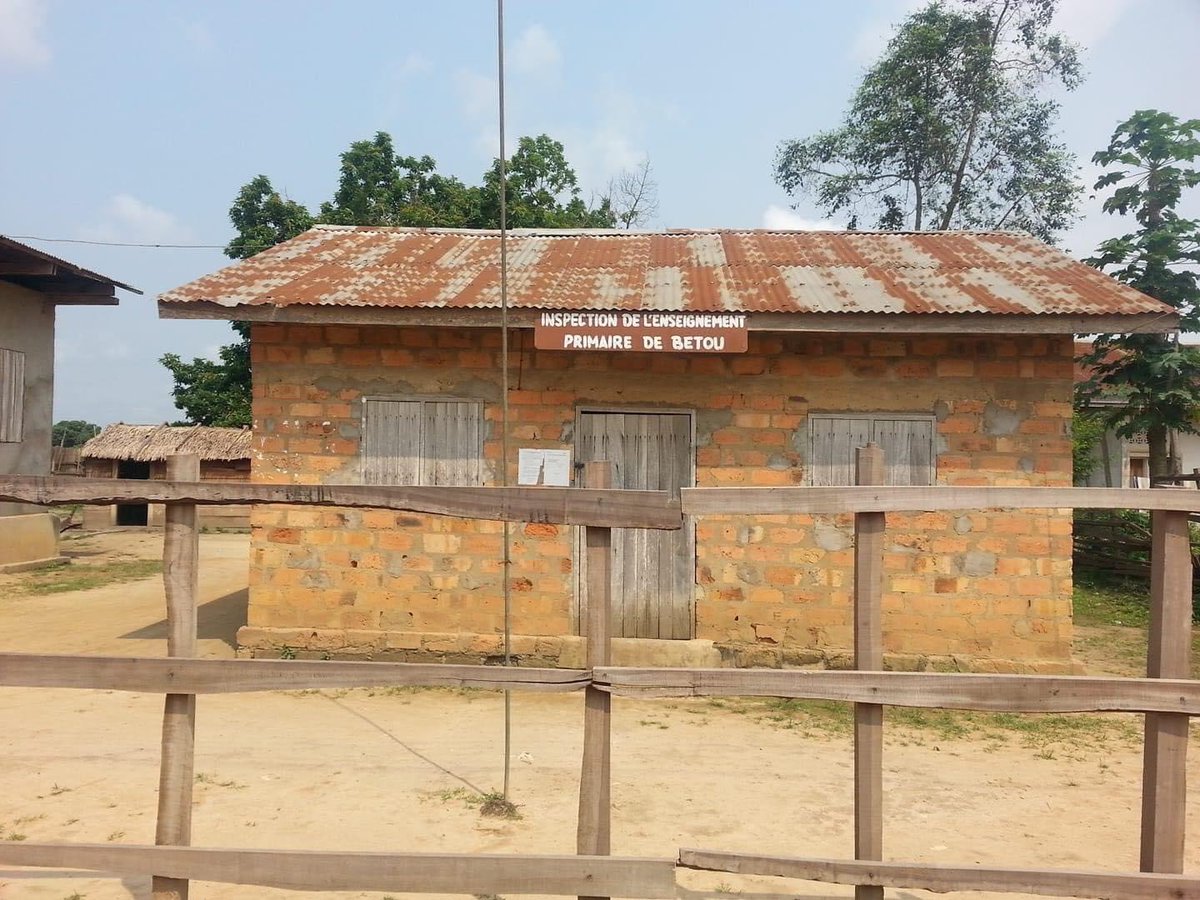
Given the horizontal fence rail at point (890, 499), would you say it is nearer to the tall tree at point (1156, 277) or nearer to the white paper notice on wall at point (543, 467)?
the white paper notice on wall at point (543, 467)

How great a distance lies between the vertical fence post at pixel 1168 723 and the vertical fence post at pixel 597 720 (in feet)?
5.99

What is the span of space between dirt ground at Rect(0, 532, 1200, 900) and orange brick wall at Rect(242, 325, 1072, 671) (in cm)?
63

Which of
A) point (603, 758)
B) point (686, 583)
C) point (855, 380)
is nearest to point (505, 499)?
point (603, 758)

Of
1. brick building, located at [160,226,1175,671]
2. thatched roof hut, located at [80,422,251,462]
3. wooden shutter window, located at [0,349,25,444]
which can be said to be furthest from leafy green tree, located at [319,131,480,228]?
brick building, located at [160,226,1175,671]

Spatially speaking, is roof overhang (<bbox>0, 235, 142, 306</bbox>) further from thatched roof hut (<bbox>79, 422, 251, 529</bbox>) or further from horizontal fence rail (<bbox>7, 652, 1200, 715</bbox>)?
horizontal fence rail (<bbox>7, 652, 1200, 715</bbox>)

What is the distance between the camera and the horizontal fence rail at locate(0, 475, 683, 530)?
2.58m

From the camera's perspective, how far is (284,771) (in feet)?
15.3

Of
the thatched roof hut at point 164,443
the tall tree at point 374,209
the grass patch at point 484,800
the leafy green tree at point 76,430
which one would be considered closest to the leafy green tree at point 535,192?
the tall tree at point 374,209

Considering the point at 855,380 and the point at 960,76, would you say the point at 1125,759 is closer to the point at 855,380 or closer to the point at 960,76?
the point at 855,380

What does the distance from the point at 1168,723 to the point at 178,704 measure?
3321 millimetres

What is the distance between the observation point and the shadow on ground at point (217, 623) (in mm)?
7699

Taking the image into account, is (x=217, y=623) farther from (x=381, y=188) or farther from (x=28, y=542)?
(x=381, y=188)

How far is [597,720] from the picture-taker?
8.39ft

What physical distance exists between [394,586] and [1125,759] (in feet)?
17.9
